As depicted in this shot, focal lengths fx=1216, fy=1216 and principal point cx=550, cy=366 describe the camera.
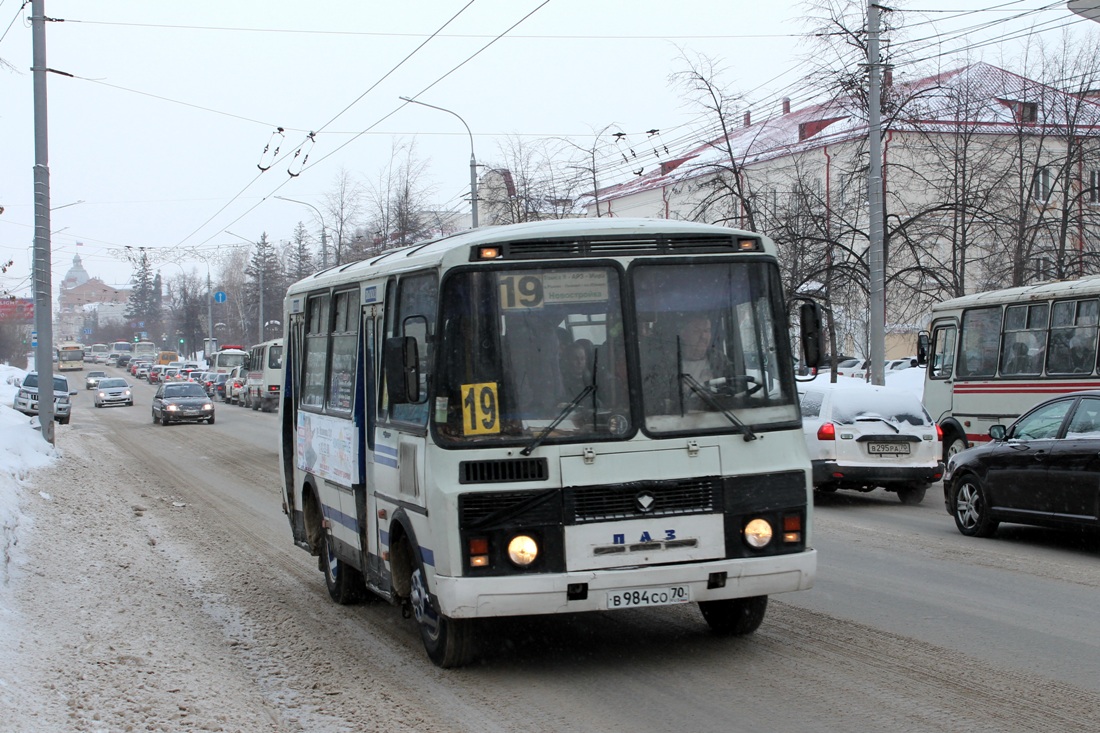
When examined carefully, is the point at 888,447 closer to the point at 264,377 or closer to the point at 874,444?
the point at 874,444

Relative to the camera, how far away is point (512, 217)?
143 feet

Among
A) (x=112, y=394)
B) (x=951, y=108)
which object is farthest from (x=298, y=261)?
(x=951, y=108)

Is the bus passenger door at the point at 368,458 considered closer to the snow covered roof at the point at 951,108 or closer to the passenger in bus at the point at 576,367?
the passenger in bus at the point at 576,367

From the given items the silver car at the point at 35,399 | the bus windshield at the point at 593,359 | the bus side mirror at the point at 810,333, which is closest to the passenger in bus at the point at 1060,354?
the bus side mirror at the point at 810,333

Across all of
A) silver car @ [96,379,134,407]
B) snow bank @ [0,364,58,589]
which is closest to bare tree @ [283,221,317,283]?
silver car @ [96,379,134,407]

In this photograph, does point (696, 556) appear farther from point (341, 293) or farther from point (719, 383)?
point (341, 293)

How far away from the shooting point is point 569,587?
261 inches

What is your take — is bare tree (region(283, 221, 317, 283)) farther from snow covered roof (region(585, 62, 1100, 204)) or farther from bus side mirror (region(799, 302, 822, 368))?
bus side mirror (region(799, 302, 822, 368))

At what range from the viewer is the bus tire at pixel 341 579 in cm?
940

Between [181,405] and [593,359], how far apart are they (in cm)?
3675

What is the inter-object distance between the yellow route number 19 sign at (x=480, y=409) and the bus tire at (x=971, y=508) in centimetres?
744

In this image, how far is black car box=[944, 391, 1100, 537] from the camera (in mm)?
11117

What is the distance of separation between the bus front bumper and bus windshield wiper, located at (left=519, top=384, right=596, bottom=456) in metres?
0.69

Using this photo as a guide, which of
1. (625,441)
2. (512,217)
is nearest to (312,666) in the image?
(625,441)
